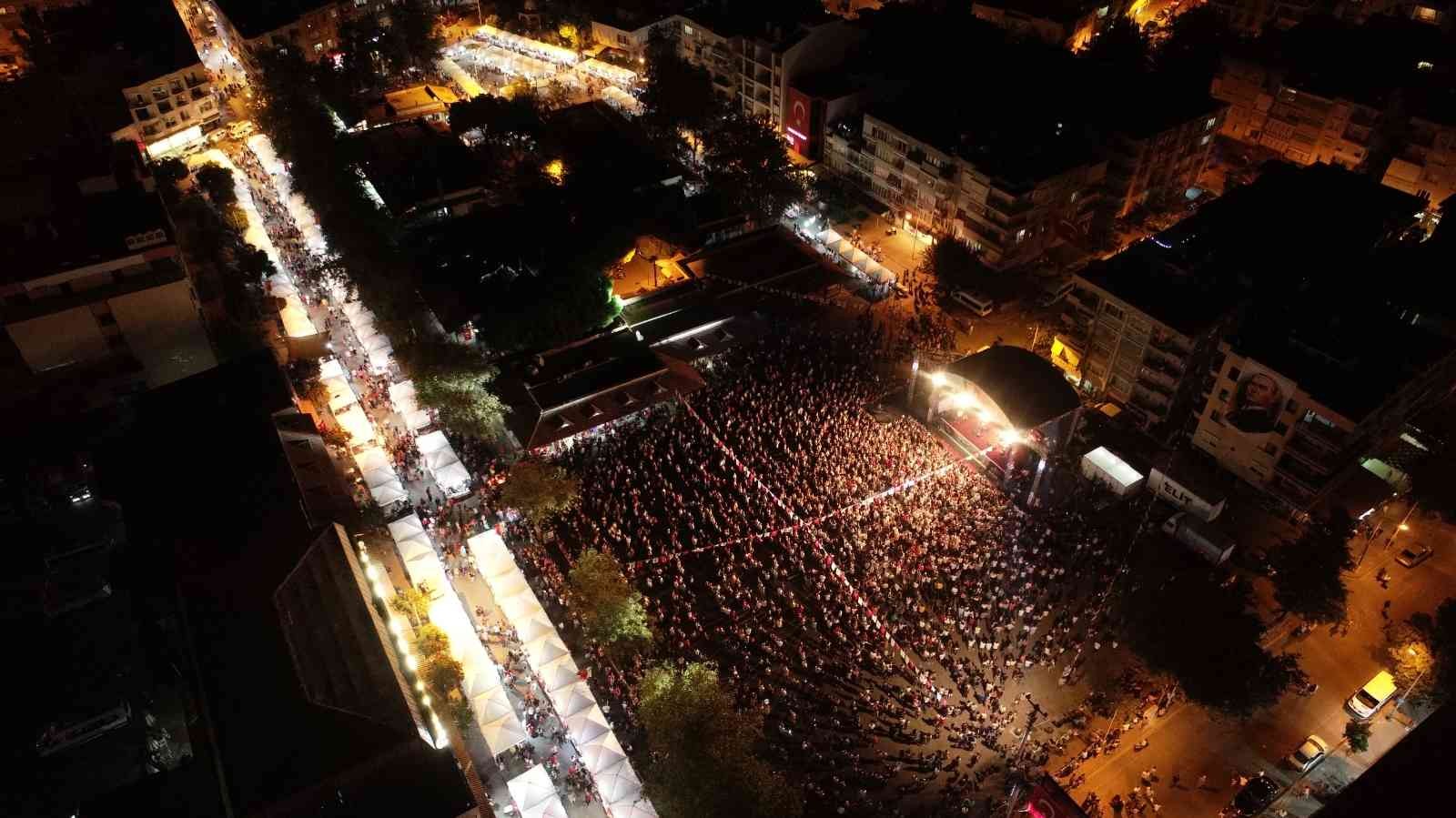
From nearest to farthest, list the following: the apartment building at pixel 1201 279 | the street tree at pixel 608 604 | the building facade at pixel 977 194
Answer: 1. the street tree at pixel 608 604
2. the apartment building at pixel 1201 279
3. the building facade at pixel 977 194

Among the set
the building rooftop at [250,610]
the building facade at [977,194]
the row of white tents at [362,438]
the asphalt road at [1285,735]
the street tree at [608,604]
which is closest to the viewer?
the building rooftop at [250,610]

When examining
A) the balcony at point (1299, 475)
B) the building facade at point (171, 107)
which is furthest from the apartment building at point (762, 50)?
the balcony at point (1299, 475)

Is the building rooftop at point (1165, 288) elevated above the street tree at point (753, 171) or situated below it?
above

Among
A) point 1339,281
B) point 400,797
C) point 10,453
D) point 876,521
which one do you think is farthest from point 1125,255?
point 10,453

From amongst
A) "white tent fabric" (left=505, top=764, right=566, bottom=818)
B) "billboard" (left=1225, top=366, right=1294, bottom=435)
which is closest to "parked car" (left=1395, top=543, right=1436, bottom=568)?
"billboard" (left=1225, top=366, right=1294, bottom=435)

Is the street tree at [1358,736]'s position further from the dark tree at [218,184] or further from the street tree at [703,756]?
the dark tree at [218,184]

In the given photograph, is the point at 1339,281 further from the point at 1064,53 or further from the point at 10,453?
the point at 10,453

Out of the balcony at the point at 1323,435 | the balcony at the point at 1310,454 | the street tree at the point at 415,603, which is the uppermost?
the balcony at the point at 1323,435

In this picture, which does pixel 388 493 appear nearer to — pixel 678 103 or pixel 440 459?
pixel 440 459
